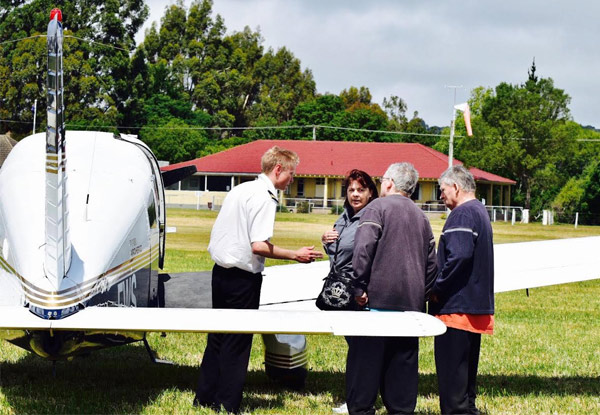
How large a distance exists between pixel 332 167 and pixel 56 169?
164ft

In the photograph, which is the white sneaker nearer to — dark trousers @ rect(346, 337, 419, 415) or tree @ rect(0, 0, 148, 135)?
dark trousers @ rect(346, 337, 419, 415)

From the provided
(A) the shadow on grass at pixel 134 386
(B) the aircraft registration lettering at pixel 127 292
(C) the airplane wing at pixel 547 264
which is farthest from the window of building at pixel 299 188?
(B) the aircraft registration lettering at pixel 127 292

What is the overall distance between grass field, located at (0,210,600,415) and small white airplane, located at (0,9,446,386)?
57 cm

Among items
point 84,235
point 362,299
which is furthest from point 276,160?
point 84,235

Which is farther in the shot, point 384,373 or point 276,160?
point 276,160

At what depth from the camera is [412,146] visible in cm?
5909

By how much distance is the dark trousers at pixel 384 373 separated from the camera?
16.8 feet

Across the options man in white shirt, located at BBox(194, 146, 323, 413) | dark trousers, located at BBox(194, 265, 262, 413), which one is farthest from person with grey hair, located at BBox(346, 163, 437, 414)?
dark trousers, located at BBox(194, 265, 262, 413)

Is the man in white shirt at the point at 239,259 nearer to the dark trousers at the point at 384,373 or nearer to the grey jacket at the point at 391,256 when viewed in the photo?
the grey jacket at the point at 391,256

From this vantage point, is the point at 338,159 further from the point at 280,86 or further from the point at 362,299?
the point at 362,299

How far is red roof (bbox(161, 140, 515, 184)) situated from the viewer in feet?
177

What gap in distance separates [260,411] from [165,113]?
59.5 m

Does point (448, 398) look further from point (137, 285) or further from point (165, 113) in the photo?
point (165, 113)

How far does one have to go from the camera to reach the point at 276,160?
5.72 meters
